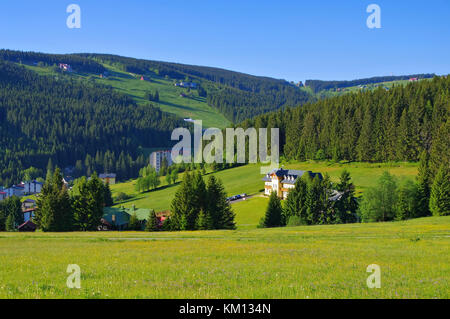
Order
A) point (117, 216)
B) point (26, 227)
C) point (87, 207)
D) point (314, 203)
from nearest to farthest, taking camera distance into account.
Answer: point (87, 207) < point (314, 203) < point (26, 227) < point (117, 216)

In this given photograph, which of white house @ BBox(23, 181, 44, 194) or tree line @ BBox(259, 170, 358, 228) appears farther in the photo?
white house @ BBox(23, 181, 44, 194)

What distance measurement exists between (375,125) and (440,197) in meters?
68.8

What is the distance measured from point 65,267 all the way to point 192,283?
25.2ft

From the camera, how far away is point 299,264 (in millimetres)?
18828

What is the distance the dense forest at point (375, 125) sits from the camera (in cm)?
11612

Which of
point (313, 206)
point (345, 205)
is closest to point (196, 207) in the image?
point (313, 206)

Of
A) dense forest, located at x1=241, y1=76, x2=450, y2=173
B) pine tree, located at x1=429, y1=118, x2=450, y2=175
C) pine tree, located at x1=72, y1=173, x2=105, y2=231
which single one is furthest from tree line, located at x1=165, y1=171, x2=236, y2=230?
dense forest, located at x1=241, y1=76, x2=450, y2=173

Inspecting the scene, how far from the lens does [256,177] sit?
426 ft

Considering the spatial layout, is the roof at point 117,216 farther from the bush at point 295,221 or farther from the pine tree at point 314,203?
the pine tree at point 314,203

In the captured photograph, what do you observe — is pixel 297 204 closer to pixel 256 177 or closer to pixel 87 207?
pixel 87 207

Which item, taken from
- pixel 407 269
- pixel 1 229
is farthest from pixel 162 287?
pixel 1 229

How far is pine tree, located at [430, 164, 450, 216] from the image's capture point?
62016 millimetres

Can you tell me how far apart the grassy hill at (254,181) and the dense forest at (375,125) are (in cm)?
582

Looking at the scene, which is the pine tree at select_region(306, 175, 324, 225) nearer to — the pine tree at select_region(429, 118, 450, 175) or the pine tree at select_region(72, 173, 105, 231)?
the pine tree at select_region(429, 118, 450, 175)
